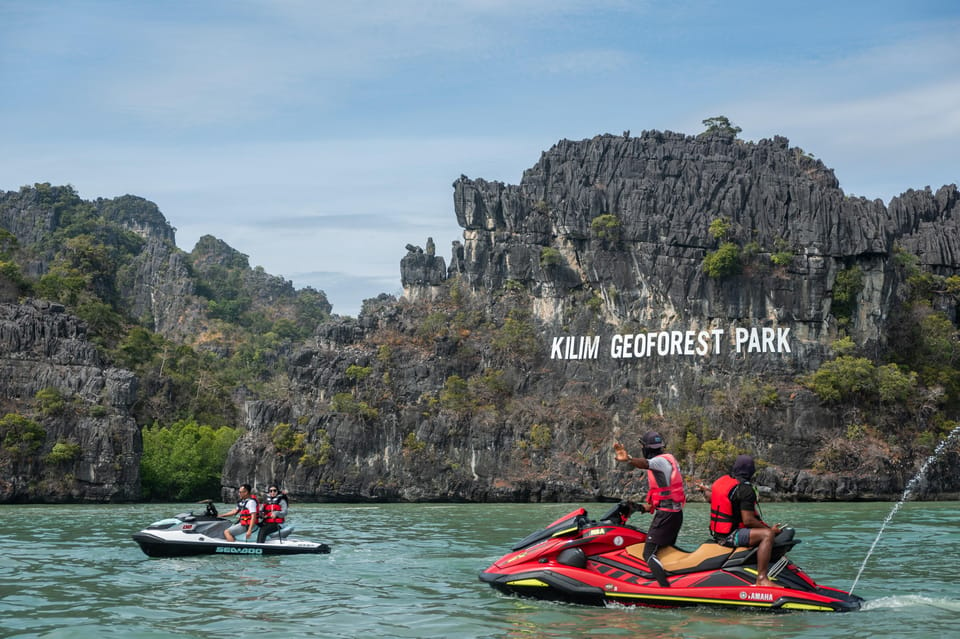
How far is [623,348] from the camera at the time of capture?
83.6m

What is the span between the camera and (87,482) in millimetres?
75250

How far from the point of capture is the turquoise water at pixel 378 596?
14820 millimetres

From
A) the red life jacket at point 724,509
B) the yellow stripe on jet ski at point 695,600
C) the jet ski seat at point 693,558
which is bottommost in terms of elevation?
the yellow stripe on jet ski at point 695,600

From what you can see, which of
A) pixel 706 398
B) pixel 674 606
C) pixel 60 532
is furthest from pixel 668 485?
pixel 706 398

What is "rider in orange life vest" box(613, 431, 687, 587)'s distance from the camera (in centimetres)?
1621

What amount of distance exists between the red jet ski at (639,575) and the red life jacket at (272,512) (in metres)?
10.3

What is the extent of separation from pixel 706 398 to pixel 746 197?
16.8m

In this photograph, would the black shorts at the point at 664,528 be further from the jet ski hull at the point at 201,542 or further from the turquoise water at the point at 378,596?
the jet ski hull at the point at 201,542

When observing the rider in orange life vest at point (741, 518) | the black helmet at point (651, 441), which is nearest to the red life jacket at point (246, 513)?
the black helmet at point (651, 441)

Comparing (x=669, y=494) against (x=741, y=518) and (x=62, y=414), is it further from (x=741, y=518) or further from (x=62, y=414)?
(x=62, y=414)

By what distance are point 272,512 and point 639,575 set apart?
12.1 metres

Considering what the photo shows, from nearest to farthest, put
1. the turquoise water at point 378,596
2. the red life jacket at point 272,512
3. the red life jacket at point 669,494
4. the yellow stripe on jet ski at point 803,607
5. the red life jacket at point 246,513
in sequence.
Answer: the turquoise water at point 378,596 → the yellow stripe on jet ski at point 803,607 → the red life jacket at point 669,494 → the red life jacket at point 246,513 → the red life jacket at point 272,512

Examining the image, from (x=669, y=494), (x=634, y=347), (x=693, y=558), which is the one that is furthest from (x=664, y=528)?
(x=634, y=347)

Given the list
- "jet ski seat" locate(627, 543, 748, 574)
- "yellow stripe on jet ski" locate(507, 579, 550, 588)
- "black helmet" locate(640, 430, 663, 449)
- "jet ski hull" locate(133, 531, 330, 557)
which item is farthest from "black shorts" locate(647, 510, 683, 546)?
"jet ski hull" locate(133, 531, 330, 557)
